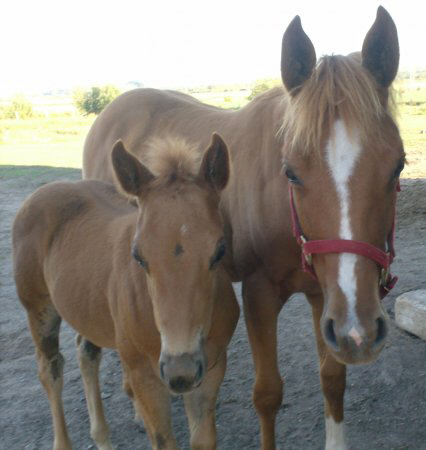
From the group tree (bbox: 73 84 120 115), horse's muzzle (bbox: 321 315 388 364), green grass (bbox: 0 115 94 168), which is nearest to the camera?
horse's muzzle (bbox: 321 315 388 364)

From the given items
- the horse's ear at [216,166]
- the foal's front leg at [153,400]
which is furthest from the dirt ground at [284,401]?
the horse's ear at [216,166]

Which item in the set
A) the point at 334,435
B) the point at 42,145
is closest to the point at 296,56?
the point at 334,435

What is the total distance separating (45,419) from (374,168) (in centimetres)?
264

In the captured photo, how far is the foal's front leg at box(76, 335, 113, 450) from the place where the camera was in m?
3.20

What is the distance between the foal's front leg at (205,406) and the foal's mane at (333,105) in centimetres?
103

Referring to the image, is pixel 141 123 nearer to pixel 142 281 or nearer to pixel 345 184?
pixel 142 281

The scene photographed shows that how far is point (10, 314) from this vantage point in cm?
526

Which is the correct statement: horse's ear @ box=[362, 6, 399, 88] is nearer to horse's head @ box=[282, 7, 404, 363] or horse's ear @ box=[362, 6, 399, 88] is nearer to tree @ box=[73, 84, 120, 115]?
horse's head @ box=[282, 7, 404, 363]

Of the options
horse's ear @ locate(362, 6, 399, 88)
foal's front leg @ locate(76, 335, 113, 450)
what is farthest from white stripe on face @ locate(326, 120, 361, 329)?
foal's front leg @ locate(76, 335, 113, 450)

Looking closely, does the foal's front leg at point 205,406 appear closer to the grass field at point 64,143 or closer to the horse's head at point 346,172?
the horse's head at point 346,172

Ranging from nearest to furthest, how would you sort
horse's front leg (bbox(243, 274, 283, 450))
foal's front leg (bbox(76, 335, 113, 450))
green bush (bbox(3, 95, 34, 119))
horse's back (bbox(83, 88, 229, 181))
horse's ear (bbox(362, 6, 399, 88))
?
horse's ear (bbox(362, 6, 399, 88)) → horse's front leg (bbox(243, 274, 283, 450)) → foal's front leg (bbox(76, 335, 113, 450)) → horse's back (bbox(83, 88, 229, 181)) → green bush (bbox(3, 95, 34, 119))

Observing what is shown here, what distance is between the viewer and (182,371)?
6.40 feet

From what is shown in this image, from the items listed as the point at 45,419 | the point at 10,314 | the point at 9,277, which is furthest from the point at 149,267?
the point at 9,277

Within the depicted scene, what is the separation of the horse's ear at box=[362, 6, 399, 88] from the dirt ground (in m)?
1.93
